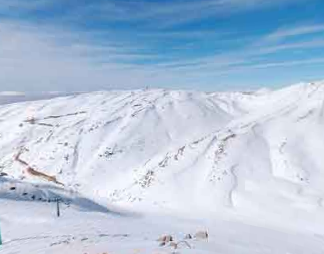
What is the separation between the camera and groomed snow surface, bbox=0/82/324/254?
14188 mm

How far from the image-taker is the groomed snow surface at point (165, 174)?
14.2m

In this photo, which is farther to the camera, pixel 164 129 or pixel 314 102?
pixel 164 129

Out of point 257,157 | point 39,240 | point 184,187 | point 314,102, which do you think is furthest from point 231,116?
point 39,240

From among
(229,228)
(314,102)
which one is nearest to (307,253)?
(229,228)

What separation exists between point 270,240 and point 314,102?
30115mm

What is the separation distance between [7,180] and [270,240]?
61.3 ft

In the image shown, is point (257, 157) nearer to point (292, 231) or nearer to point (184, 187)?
point (184, 187)

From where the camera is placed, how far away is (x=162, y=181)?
3272 cm

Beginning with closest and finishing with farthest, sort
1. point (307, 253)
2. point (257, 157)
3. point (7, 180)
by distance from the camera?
point (307, 253) < point (7, 180) < point (257, 157)

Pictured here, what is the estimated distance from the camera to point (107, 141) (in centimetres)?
4816

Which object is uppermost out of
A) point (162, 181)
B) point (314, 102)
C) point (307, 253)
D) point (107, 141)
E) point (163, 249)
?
point (314, 102)

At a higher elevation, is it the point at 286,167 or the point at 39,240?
the point at 286,167

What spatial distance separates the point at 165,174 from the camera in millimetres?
33844

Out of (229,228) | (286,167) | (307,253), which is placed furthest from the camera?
(286,167)
